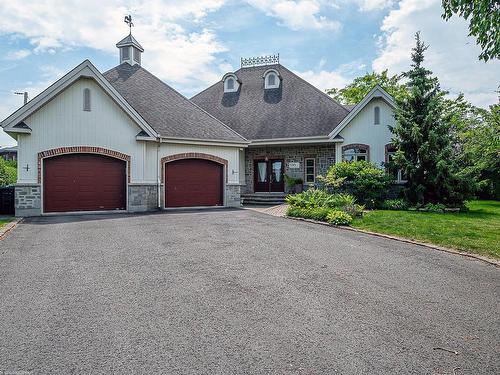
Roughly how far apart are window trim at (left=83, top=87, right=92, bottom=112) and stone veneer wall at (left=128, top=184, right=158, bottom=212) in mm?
3541

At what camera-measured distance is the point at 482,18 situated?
654 centimetres

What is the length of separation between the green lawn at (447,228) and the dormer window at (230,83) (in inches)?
572

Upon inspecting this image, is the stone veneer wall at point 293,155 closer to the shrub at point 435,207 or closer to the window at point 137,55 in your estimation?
the shrub at point 435,207

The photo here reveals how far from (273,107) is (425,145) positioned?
966 centimetres

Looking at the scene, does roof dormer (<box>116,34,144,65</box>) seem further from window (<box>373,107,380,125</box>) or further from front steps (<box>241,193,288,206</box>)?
window (<box>373,107,380,125</box>)

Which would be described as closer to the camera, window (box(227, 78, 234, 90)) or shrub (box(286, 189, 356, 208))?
shrub (box(286, 189, 356, 208))

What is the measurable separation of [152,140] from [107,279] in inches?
436

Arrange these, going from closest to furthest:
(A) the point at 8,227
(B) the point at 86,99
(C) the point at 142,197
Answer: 1. (A) the point at 8,227
2. (B) the point at 86,99
3. (C) the point at 142,197

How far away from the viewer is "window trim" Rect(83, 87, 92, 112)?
15047 mm

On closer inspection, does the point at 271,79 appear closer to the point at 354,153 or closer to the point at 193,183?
the point at 354,153

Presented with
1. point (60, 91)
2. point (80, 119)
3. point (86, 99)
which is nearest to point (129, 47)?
point (86, 99)

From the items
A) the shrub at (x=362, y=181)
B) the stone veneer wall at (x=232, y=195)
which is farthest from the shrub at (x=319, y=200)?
the stone veneer wall at (x=232, y=195)

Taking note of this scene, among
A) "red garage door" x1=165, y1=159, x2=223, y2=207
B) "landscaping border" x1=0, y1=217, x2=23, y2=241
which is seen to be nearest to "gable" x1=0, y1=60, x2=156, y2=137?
"red garage door" x1=165, y1=159, x2=223, y2=207

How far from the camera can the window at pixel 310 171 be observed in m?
20.5
